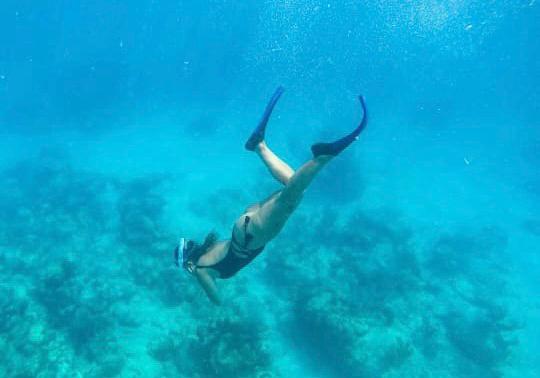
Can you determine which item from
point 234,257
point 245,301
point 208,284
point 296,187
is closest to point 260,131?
point 296,187

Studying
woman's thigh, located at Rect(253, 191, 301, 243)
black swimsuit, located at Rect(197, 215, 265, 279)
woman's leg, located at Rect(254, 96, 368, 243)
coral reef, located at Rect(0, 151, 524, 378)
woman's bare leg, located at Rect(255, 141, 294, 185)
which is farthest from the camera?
coral reef, located at Rect(0, 151, 524, 378)

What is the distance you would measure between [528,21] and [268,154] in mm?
111887

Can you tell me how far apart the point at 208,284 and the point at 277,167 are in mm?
2277

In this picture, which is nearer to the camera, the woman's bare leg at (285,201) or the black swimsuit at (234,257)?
the woman's bare leg at (285,201)

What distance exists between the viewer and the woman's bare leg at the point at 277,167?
20.5 ft

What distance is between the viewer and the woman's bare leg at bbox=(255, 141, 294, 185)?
6.24 meters

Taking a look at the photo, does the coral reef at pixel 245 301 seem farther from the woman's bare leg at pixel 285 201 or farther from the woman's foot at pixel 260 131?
the woman's foot at pixel 260 131

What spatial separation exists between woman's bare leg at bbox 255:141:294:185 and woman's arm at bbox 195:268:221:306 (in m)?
2.02

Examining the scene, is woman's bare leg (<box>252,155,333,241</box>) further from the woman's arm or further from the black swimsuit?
the woman's arm

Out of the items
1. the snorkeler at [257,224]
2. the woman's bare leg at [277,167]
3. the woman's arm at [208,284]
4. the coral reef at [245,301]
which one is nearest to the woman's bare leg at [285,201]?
the snorkeler at [257,224]

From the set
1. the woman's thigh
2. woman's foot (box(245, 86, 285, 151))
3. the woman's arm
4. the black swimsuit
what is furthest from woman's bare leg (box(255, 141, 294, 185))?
the woman's arm

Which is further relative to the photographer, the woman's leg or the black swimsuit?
the black swimsuit

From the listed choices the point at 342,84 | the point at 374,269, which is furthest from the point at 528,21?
the point at 374,269

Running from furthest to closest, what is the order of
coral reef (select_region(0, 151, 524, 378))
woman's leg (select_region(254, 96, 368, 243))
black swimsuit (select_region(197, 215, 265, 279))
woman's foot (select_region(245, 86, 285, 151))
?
coral reef (select_region(0, 151, 524, 378)) < woman's foot (select_region(245, 86, 285, 151)) < black swimsuit (select_region(197, 215, 265, 279)) < woman's leg (select_region(254, 96, 368, 243))
